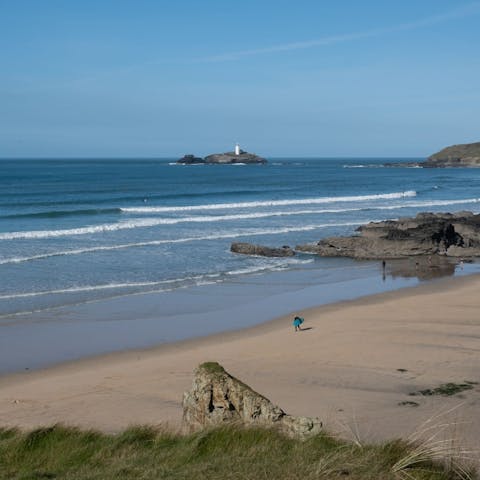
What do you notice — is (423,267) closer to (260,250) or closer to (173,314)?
(260,250)

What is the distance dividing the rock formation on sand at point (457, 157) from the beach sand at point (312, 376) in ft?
502

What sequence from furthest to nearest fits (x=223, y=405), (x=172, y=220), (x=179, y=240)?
1. (x=172, y=220)
2. (x=179, y=240)
3. (x=223, y=405)

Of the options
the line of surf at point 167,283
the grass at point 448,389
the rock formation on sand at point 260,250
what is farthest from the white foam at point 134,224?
the grass at point 448,389

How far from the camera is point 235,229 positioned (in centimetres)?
A: 4534

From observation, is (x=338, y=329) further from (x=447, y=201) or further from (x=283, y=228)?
(x=447, y=201)

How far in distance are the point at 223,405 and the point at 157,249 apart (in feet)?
88.4

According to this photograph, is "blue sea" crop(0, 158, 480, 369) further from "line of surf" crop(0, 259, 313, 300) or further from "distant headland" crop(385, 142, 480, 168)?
"distant headland" crop(385, 142, 480, 168)

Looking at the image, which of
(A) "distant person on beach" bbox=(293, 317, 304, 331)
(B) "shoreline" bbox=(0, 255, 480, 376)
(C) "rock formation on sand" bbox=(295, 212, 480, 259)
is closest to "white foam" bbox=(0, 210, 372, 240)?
(C) "rock formation on sand" bbox=(295, 212, 480, 259)

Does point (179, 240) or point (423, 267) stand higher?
point (179, 240)

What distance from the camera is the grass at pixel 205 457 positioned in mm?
7133

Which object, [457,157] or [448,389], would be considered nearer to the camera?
[448,389]

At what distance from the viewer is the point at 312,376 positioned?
15.3 metres

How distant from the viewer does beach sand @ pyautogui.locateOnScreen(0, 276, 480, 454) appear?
12.4 metres

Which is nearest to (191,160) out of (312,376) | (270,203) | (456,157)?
(456,157)
